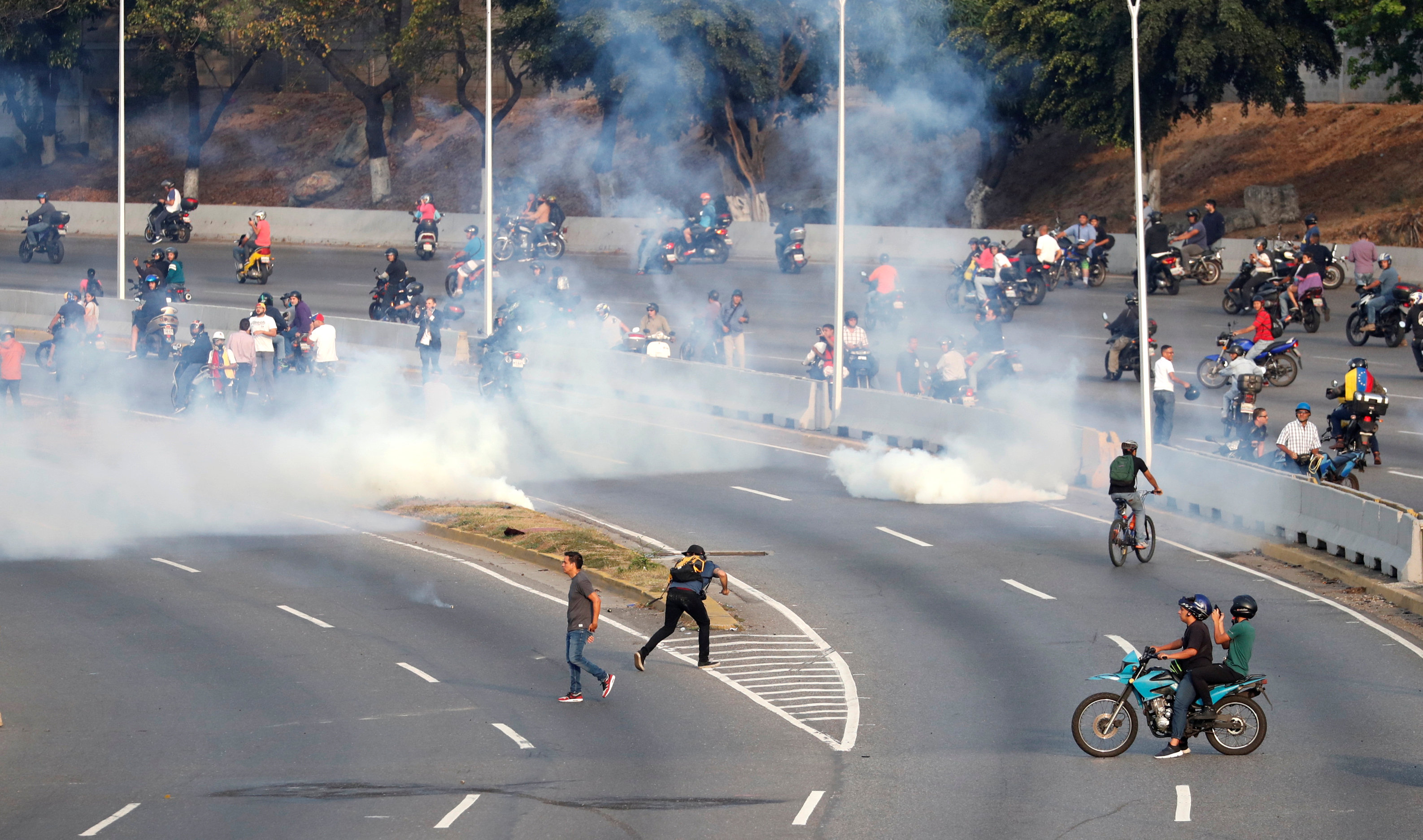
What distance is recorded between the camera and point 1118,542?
68.8ft

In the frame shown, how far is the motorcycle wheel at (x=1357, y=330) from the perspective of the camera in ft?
113

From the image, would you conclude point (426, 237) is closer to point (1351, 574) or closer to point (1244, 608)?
point (1351, 574)

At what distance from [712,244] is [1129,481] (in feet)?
86.5

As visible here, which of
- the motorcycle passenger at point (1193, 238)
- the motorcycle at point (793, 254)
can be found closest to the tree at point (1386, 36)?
the motorcycle passenger at point (1193, 238)

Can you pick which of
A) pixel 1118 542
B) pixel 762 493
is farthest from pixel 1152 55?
pixel 1118 542

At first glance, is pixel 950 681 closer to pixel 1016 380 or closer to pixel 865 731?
pixel 865 731

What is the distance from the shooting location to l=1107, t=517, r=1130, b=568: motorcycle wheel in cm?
2097

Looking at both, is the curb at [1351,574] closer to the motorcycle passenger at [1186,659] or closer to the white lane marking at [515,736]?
the motorcycle passenger at [1186,659]

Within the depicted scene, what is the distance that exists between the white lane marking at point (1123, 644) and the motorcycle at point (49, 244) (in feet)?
128

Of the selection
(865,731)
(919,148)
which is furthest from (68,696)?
(919,148)

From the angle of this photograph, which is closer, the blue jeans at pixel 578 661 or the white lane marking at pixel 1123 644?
the blue jeans at pixel 578 661

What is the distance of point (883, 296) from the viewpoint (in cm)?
3481

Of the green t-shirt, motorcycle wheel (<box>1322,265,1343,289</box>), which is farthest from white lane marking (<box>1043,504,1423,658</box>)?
motorcycle wheel (<box>1322,265,1343,289</box>)

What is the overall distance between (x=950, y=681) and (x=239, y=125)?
210ft
